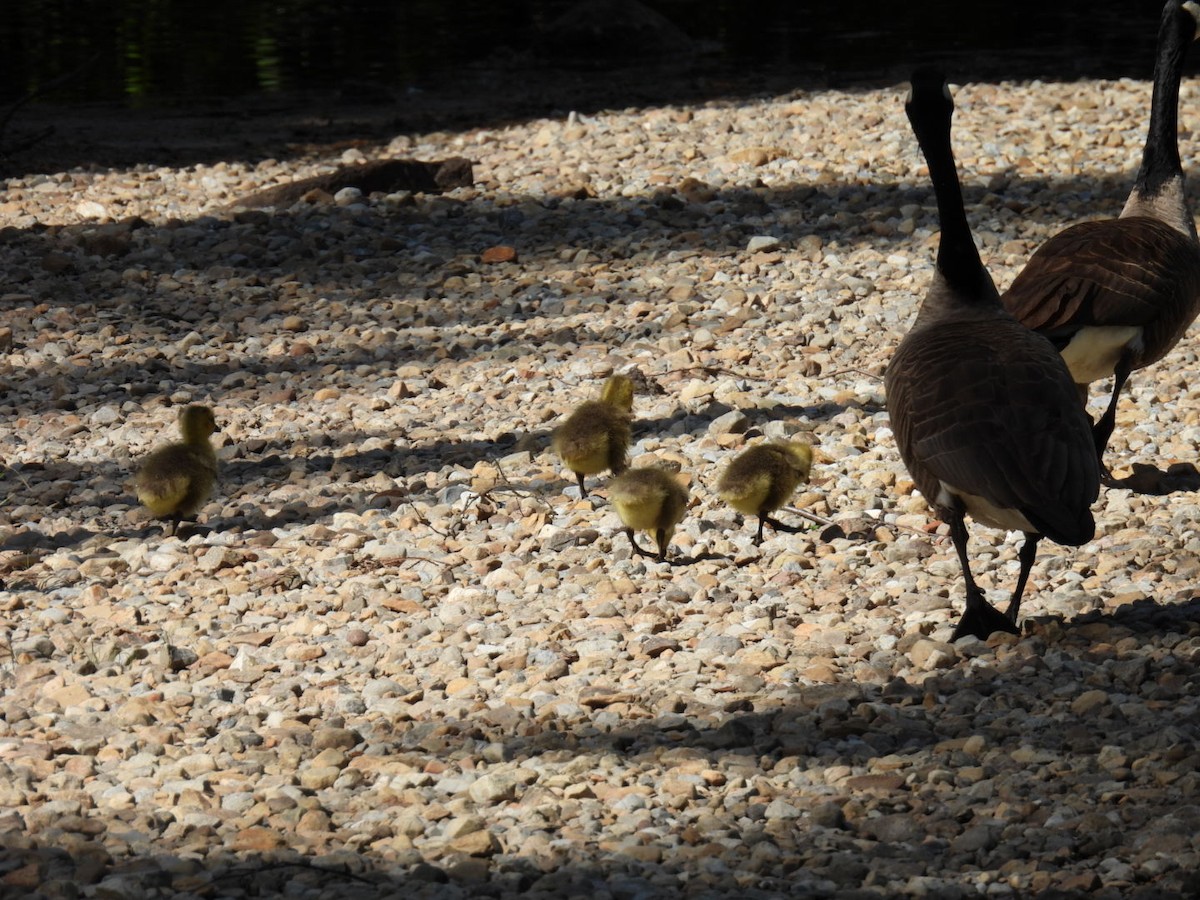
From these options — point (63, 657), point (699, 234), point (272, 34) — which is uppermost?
point (272, 34)

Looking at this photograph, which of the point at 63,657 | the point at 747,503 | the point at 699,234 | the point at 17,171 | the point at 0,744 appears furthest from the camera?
the point at 17,171

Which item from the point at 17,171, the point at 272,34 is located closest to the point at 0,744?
the point at 17,171

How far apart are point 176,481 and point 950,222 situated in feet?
10.5

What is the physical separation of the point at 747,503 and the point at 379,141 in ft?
31.3

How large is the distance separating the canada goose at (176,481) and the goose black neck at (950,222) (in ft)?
10.0

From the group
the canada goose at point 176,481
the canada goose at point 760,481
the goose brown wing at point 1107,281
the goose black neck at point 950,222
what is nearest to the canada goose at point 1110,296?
the goose brown wing at point 1107,281

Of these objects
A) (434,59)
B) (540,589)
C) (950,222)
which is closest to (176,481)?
(540,589)

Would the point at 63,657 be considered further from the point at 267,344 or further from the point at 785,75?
the point at 785,75

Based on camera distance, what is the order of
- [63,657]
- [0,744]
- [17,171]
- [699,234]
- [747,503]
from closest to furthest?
[0,744]
[63,657]
[747,503]
[699,234]
[17,171]

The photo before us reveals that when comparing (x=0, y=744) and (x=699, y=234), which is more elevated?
(x=699, y=234)

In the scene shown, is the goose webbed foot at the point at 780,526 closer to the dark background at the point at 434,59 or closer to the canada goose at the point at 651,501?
the canada goose at the point at 651,501

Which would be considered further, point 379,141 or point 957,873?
point 379,141

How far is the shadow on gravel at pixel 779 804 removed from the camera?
3586 mm

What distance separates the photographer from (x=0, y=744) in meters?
4.48
